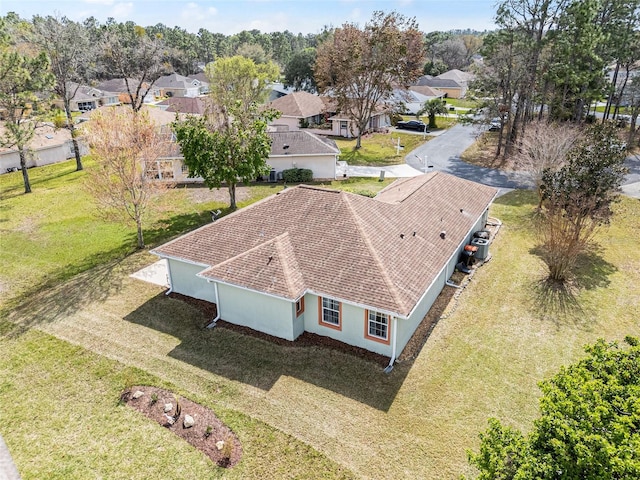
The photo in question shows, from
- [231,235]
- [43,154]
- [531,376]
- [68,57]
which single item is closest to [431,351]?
[531,376]

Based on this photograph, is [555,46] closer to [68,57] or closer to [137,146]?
[137,146]

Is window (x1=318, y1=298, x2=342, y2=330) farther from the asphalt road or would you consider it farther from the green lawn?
the green lawn

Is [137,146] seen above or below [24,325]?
above

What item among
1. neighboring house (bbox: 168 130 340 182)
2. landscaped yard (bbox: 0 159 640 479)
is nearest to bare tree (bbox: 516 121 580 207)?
landscaped yard (bbox: 0 159 640 479)

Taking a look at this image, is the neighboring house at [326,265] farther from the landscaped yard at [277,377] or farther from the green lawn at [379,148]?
the green lawn at [379,148]

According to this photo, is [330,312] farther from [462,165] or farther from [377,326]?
[462,165]

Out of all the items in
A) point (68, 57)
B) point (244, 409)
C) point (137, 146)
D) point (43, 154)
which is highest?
point (68, 57)

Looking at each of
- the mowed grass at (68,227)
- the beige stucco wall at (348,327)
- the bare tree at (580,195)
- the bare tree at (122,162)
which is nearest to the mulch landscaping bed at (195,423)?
the beige stucco wall at (348,327)
